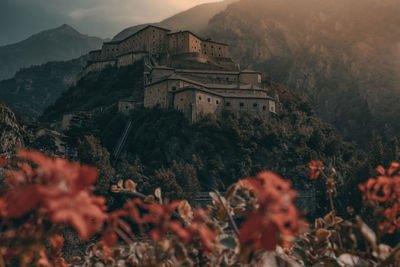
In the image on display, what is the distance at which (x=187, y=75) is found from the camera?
70812mm

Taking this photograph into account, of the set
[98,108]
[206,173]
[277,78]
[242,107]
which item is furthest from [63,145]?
[277,78]

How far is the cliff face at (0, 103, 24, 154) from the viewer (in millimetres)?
53000

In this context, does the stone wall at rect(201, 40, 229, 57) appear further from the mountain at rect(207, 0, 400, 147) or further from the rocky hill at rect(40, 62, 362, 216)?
the mountain at rect(207, 0, 400, 147)

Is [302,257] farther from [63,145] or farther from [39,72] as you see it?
[39,72]

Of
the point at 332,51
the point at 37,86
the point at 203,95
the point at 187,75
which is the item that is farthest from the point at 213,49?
the point at 37,86

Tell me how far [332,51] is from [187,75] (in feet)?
299

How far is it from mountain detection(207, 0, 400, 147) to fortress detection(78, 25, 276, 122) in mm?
54658

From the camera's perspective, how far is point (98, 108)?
75438mm

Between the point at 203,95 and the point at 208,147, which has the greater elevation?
the point at 203,95

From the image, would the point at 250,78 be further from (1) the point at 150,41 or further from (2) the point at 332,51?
(2) the point at 332,51

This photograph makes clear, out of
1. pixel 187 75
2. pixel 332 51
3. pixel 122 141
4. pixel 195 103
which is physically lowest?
pixel 122 141

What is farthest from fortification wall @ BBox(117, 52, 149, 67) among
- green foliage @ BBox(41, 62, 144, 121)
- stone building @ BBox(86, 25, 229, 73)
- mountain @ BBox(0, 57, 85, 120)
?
mountain @ BBox(0, 57, 85, 120)

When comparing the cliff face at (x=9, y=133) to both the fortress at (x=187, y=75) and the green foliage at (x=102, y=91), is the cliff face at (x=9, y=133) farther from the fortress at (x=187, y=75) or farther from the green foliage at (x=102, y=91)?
the green foliage at (x=102, y=91)

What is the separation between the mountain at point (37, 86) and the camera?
159587 mm
